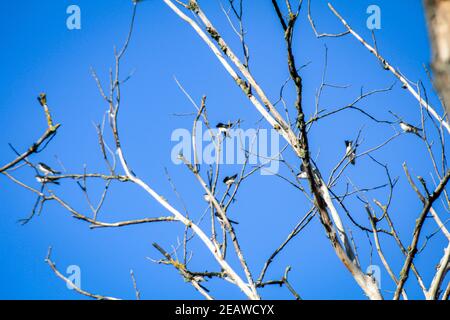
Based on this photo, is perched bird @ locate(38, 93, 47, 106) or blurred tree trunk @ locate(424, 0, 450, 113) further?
perched bird @ locate(38, 93, 47, 106)

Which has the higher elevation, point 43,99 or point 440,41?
point 43,99

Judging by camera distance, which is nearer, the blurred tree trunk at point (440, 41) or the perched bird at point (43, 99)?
the blurred tree trunk at point (440, 41)

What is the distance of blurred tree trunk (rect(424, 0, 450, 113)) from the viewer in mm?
802

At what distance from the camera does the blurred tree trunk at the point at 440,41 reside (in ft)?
2.63

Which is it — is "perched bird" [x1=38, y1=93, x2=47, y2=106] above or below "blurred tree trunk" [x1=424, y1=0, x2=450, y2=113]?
above

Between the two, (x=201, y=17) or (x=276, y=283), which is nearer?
(x=201, y=17)

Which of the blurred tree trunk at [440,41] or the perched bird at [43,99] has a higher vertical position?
the perched bird at [43,99]

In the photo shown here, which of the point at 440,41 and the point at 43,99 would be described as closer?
the point at 440,41

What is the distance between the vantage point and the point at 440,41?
2.71 feet
